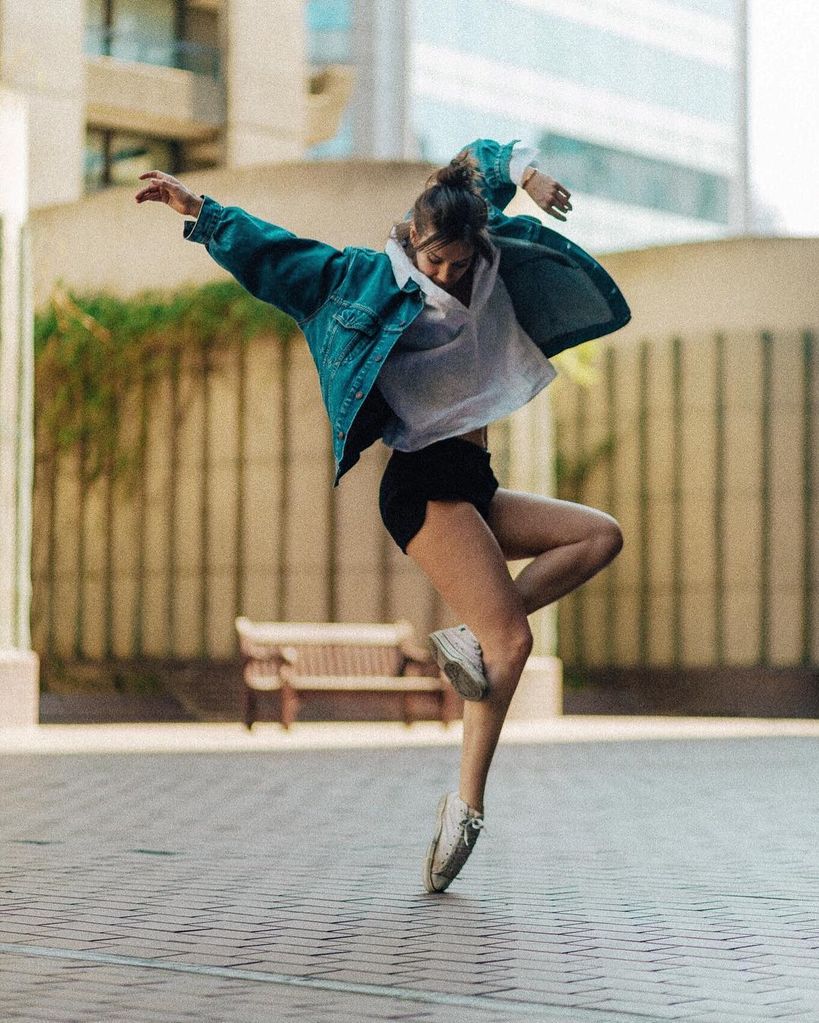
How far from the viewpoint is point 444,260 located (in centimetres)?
502

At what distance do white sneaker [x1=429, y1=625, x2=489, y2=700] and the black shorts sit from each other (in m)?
0.30

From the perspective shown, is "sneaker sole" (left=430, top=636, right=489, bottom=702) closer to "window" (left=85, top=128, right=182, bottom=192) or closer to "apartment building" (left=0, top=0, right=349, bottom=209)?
"apartment building" (left=0, top=0, right=349, bottom=209)

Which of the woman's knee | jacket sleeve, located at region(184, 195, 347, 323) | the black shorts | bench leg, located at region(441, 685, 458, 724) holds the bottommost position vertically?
bench leg, located at region(441, 685, 458, 724)

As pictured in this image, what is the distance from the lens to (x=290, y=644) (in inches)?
600

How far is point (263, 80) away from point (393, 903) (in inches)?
1038

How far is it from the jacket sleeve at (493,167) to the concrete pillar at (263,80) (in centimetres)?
2487

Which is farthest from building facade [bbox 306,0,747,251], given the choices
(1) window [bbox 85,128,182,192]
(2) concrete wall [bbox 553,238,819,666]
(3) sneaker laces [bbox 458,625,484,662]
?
(3) sneaker laces [bbox 458,625,484,662]

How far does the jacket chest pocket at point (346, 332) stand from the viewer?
4.95 metres

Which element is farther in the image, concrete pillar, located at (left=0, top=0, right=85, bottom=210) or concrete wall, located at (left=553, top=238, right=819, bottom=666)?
concrete pillar, located at (left=0, top=0, right=85, bottom=210)

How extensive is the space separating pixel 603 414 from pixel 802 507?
240 cm

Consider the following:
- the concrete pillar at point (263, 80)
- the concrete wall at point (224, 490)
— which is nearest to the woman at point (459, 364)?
the concrete wall at point (224, 490)

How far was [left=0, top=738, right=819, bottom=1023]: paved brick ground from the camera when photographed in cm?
378

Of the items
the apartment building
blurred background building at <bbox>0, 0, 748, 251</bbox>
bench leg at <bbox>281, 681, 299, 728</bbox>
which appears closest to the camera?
bench leg at <bbox>281, 681, 299, 728</bbox>

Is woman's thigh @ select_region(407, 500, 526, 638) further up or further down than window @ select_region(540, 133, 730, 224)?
further down
